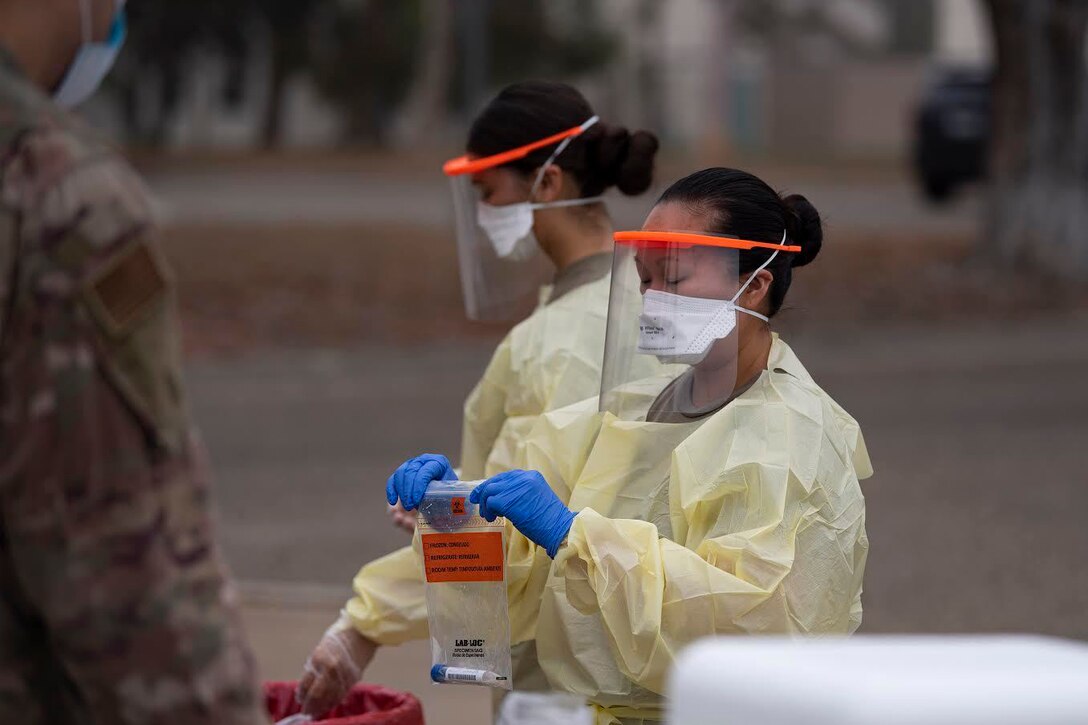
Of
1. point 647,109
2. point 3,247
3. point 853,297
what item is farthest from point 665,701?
point 647,109

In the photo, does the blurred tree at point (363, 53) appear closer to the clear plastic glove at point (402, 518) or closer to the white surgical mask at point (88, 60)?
the clear plastic glove at point (402, 518)

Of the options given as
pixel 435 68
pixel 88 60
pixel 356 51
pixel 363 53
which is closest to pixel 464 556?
pixel 88 60

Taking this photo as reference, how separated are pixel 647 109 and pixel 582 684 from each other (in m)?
37.1

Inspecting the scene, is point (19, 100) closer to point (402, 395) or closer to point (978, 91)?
point (402, 395)

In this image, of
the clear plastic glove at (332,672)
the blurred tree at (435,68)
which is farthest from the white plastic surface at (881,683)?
the blurred tree at (435,68)

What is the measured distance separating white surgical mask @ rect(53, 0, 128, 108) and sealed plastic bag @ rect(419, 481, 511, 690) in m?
0.95

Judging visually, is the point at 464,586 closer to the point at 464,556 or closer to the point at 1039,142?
the point at 464,556

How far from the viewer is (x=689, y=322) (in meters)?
2.99

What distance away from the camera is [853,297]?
560 inches

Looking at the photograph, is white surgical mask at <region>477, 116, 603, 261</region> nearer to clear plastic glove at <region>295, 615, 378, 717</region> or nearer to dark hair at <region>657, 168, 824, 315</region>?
dark hair at <region>657, 168, 824, 315</region>

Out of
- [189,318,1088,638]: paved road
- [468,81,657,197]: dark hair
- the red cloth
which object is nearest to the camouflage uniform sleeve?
the red cloth

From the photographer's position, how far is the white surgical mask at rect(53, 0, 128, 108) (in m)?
2.00

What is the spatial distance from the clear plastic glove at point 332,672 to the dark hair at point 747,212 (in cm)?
114

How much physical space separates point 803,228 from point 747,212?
0.17 metres
